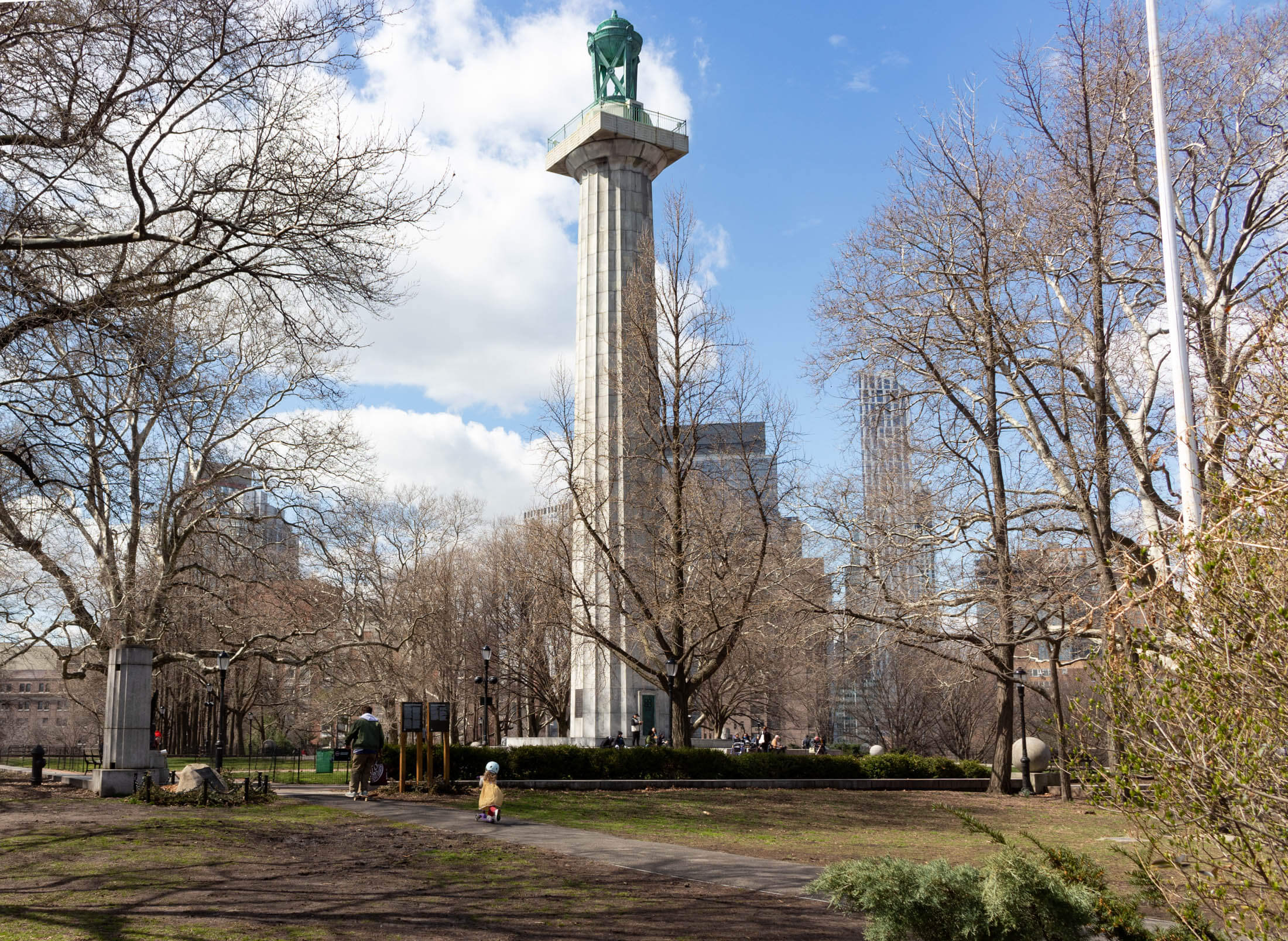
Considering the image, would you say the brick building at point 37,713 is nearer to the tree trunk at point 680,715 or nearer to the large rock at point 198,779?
the tree trunk at point 680,715

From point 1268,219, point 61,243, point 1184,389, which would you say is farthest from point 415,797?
point 1268,219

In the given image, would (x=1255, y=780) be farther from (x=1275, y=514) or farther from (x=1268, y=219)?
(x=1268, y=219)

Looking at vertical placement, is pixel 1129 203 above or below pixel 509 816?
above

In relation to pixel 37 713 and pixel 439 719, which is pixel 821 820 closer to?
pixel 439 719

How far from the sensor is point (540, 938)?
797cm

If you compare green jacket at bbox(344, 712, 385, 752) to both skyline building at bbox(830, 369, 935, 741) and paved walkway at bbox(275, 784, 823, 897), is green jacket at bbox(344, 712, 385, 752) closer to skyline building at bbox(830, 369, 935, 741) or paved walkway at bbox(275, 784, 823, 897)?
paved walkway at bbox(275, 784, 823, 897)

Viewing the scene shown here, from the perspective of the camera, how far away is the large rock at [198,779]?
1677 cm

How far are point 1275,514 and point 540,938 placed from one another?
19.3ft

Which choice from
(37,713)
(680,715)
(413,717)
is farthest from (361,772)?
(37,713)

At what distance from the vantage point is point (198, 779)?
1689 centimetres

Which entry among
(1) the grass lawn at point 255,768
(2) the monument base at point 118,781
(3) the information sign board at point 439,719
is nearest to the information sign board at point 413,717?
(3) the information sign board at point 439,719

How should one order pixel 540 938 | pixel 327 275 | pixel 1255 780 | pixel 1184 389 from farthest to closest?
pixel 1184 389 → pixel 327 275 → pixel 540 938 → pixel 1255 780

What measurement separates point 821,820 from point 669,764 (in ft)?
20.1

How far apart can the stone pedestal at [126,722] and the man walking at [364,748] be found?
3765 mm
